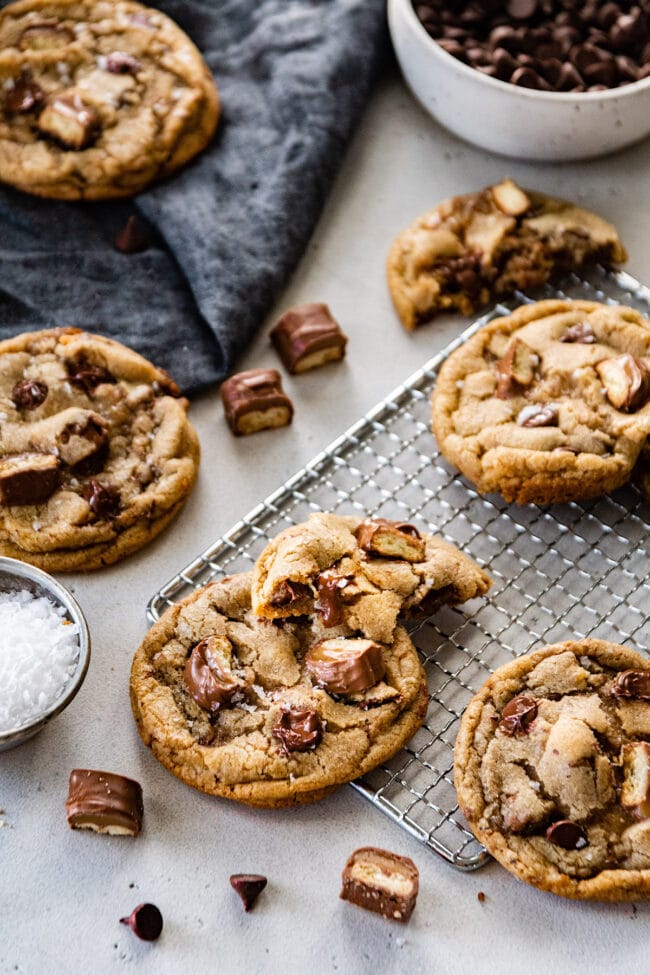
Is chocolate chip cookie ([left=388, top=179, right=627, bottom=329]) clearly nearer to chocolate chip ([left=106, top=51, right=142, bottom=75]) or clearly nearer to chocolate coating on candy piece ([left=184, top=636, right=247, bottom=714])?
chocolate chip ([left=106, top=51, right=142, bottom=75])

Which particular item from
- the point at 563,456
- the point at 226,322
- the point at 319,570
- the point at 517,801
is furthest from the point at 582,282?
the point at 517,801

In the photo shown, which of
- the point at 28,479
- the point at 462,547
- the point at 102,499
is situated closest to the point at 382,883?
the point at 462,547

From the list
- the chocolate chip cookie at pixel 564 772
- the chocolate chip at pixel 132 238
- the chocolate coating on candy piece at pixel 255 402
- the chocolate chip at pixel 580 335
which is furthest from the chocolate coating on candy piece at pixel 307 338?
the chocolate chip cookie at pixel 564 772

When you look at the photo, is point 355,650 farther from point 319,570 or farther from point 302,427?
point 302,427

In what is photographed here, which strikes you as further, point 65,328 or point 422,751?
point 65,328

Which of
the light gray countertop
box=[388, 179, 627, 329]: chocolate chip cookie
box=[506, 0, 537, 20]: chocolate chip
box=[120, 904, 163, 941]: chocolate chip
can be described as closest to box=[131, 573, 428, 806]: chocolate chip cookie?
the light gray countertop
